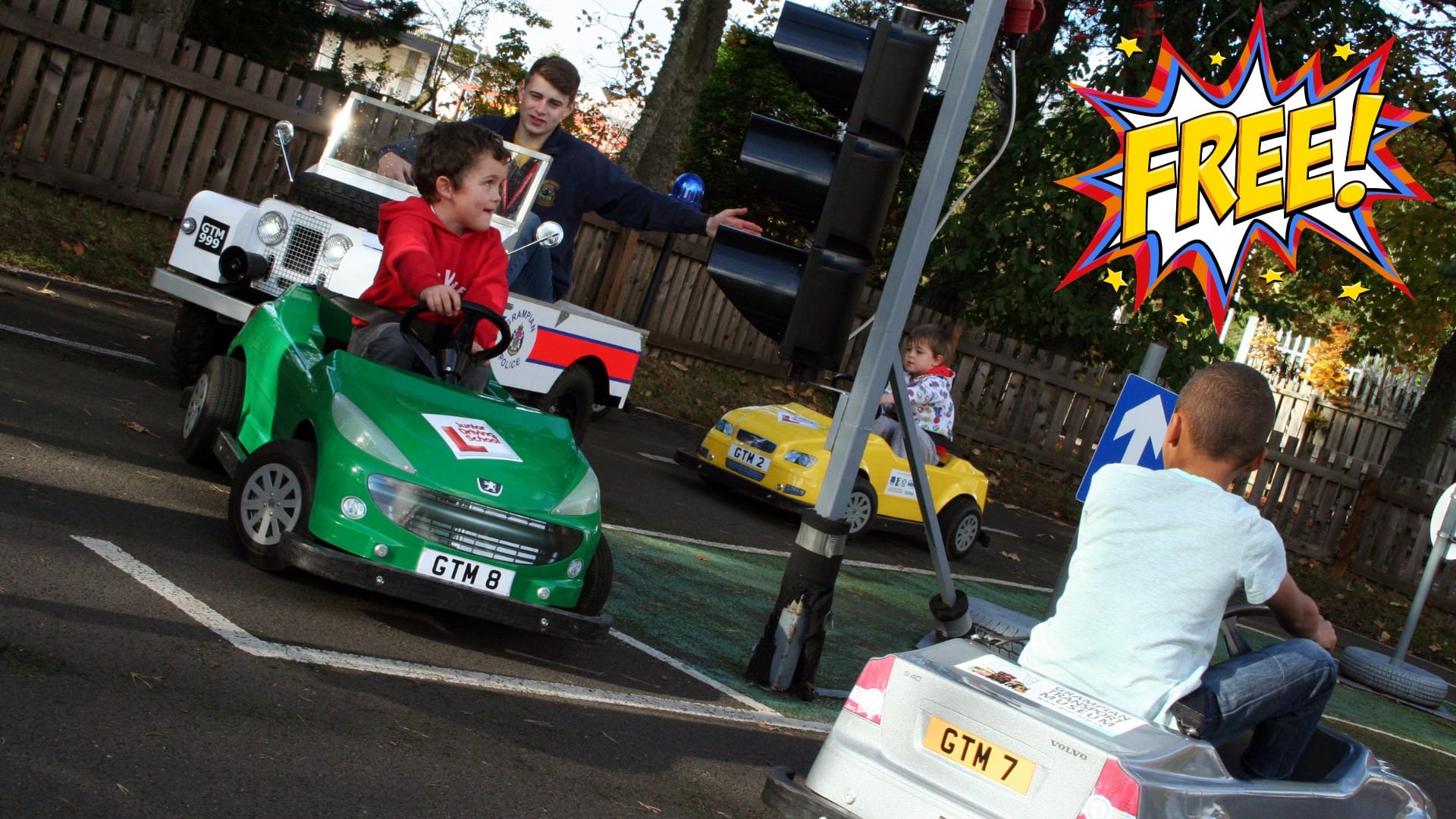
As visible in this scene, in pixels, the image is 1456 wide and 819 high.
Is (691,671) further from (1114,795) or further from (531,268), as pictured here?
(531,268)

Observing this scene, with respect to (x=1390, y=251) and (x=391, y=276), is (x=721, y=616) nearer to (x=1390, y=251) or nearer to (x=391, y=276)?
(x=391, y=276)

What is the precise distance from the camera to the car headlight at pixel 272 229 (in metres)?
7.84

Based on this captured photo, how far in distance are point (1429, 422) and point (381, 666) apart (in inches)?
820

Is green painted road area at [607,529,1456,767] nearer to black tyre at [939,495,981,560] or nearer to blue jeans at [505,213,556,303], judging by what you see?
black tyre at [939,495,981,560]

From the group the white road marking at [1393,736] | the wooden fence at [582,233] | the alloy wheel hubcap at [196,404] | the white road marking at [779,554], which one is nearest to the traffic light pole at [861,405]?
the white road marking at [779,554]

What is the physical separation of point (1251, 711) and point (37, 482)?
4.60 meters

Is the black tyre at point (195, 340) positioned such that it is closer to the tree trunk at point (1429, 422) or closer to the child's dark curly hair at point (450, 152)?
the child's dark curly hair at point (450, 152)

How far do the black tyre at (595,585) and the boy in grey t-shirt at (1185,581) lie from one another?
2003 mm

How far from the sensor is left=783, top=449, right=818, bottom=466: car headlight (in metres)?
9.74

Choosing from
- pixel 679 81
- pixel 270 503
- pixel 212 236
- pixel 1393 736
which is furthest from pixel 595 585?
pixel 679 81

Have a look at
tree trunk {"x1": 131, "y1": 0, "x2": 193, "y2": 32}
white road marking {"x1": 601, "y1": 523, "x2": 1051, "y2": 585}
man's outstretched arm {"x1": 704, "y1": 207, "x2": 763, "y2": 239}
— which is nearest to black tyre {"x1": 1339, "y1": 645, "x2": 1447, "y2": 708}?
white road marking {"x1": 601, "y1": 523, "x2": 1051, "y2": 585}

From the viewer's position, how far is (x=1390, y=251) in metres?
25.5

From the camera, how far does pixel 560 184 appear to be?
8516 millimetres

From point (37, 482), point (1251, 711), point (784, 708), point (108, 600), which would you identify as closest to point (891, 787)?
point (1251, 711)
